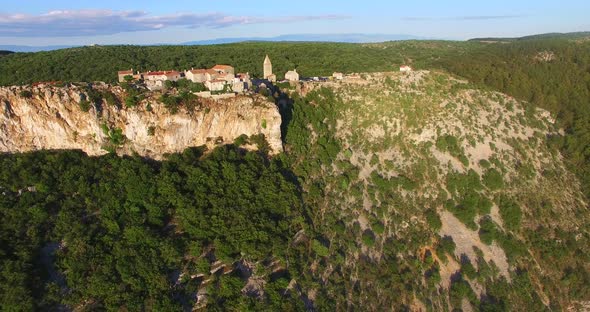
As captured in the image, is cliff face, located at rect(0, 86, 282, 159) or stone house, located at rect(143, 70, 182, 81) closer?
cliff face, located at rect(0, 86, 282, 159)

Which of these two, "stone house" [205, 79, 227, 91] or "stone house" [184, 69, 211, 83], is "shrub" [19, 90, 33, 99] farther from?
"stone house" [184, 69, 211, 83]

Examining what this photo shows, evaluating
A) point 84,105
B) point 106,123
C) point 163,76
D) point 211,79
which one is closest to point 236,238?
point 106,123

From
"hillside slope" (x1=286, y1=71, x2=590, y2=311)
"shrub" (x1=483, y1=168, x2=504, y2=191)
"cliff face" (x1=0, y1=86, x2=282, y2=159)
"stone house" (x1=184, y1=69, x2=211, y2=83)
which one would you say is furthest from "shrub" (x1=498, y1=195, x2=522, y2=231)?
"stone house" (x1=184, y1=69, x2=211, y2=83)

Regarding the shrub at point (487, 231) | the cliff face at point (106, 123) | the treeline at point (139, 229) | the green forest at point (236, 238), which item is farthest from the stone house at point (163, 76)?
the shrub at point (487, 231)

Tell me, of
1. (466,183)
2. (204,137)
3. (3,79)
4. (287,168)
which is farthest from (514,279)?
(3,79)

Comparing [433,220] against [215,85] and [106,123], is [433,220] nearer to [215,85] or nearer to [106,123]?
[215,85]

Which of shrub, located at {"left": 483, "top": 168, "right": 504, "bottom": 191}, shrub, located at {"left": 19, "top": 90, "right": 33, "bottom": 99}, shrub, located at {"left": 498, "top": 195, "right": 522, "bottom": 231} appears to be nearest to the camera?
shrub, located at {"left": 19, "top": 90, "right": 33, "bottom": 99}

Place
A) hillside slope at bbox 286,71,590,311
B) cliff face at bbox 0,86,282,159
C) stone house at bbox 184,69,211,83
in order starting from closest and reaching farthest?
hillside slope at bbox 286,71,590,311 < cliff face at bbox 0,86,282,159 < stone house at bbox 184,69,211,83
